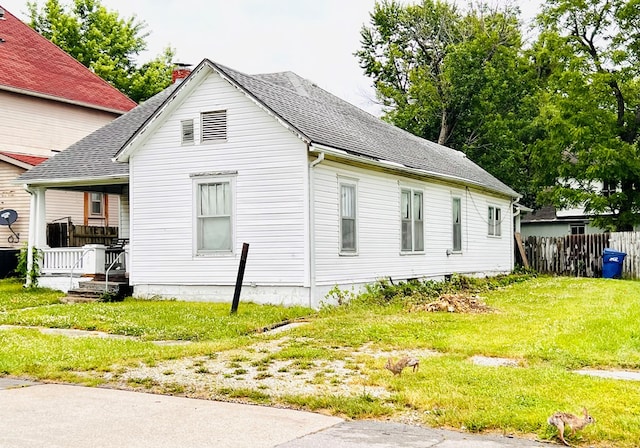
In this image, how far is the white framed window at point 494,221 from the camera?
26.9m

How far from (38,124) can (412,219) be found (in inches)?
670

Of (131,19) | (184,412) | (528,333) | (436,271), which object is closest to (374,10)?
(131,19)

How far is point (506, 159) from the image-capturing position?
3856cm

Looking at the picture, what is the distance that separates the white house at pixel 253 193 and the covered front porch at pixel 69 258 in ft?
0.88

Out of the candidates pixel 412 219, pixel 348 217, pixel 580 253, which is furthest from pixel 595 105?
pixel 348 217

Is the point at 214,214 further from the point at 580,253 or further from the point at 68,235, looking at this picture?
the point at 580,253

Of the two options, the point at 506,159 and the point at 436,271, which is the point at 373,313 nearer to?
the point at 436,271

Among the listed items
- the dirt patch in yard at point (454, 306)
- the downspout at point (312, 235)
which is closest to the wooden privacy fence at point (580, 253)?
the dirt patch in yard at point (454, 306)

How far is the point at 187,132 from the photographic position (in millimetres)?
17062

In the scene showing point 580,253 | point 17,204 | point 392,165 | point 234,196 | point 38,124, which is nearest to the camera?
point 234,196

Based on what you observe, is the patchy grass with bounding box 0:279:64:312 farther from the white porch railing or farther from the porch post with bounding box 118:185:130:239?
the porch post with bounding box 118:185:130:239

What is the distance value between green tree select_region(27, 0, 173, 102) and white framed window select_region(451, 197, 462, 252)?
88.9 ft

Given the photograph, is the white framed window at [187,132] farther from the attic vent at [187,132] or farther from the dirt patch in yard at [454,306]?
the dirt patch in yard at [454,306]

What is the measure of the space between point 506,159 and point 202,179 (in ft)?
82.1
